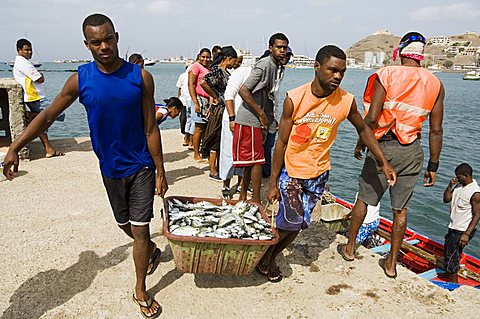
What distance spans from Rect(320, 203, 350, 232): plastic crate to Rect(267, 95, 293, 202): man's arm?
362 centimetres

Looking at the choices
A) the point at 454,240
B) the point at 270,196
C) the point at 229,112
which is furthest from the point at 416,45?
the point at 454,240

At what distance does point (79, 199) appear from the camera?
5.85 m

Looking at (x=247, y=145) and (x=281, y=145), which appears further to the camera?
(x=247, y=145)

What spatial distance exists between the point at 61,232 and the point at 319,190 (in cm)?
318

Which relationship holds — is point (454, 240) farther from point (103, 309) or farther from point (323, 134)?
point (103, 309)

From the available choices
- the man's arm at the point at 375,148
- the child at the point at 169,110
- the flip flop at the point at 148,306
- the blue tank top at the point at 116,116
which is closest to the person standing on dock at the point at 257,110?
the man's arm at the point at 375,148

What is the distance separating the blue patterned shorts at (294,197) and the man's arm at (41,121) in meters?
1.96

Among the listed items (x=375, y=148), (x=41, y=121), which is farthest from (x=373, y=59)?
(x=41, y=121)

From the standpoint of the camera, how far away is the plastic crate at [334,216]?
700 centimetres

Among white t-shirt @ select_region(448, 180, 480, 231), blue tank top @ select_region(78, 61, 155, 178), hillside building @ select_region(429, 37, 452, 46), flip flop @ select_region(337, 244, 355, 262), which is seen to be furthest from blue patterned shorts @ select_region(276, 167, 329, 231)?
hillside building @ select_region(429, 37, 452, 46)

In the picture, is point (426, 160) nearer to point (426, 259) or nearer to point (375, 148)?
point (426, 259)

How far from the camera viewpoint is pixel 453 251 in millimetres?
5875

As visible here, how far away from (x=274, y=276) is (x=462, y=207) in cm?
361

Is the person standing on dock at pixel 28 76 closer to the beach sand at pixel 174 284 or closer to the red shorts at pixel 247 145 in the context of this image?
the beach sand at pixel 174 284
